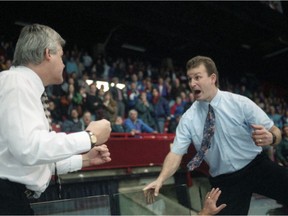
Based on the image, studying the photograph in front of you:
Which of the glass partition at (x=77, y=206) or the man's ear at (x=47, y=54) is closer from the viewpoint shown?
the man's ear at (x=47, y=54)

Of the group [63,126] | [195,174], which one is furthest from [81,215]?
[63,126]

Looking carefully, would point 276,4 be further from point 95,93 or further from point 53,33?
point 53,33

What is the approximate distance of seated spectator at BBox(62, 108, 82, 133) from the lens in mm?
6503

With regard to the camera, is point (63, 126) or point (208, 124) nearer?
point (208, 124)

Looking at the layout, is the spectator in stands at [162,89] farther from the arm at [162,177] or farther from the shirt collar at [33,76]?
the shirt collar at [33,76]

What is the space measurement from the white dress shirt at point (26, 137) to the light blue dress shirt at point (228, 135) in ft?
4.36

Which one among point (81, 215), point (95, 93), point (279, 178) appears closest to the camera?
point (81, 215)

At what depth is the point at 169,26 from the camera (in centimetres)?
1327

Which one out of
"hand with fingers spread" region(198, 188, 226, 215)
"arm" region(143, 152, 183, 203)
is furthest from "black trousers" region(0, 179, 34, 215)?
"arm" region(143, 152, 183, 203)

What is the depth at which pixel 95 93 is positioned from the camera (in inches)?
306

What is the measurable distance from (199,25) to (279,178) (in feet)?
38.9

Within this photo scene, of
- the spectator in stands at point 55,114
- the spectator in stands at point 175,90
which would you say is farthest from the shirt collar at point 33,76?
the spectator in stands at point 175,90

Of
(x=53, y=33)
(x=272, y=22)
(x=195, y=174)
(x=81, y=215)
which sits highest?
(x=272, y=22)

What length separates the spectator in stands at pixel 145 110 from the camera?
8352mm
